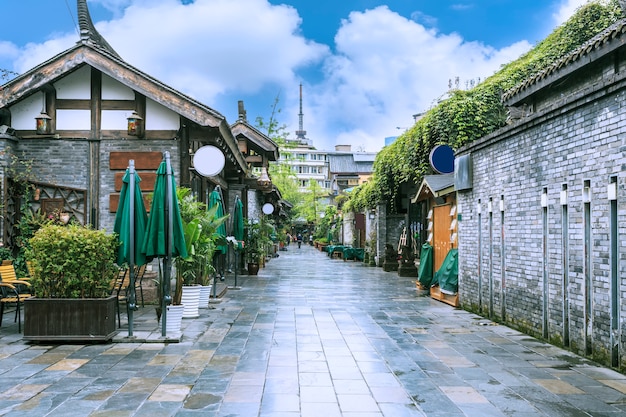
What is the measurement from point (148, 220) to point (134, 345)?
5.54 feet

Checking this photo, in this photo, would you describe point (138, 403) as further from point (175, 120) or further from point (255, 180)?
point (255, 180)

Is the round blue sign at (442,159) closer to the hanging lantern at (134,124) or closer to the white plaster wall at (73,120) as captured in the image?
the hanging lantern at (134,124)

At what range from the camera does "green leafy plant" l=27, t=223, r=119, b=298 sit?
7.14m

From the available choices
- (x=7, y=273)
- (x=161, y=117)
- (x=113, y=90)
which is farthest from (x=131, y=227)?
(x=113, y=90)

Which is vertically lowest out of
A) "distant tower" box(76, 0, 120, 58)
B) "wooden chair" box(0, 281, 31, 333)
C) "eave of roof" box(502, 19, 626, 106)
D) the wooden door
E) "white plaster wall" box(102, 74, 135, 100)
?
"wooden chair" box(0, 281, 31, 333)

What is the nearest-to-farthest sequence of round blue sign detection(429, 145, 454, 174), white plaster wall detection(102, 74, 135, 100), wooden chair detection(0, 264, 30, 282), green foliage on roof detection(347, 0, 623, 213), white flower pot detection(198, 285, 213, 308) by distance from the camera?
wooden chair detection(0, 264, 30, 282), white flower pot detection(198, 285, 213, 308), white plaster wall detection(102, 74, 135, 100), round blue sign detection(429, 145, 454, 174), green foliage on roof detection(347, 0, 623, 213)

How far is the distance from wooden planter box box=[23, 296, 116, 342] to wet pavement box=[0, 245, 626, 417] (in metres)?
0.17

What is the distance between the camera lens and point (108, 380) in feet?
17.7

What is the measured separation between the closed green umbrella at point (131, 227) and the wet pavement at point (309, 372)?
936mm

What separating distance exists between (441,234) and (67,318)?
27.5ft

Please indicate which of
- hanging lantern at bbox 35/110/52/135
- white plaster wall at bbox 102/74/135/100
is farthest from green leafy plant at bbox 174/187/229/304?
hanging lantern at bbox 35/110/52/135

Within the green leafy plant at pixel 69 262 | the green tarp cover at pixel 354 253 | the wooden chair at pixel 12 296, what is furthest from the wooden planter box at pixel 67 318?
the green tarp cover at pixel 354 253

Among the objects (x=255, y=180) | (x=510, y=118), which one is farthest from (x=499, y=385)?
(x=255, y=180)

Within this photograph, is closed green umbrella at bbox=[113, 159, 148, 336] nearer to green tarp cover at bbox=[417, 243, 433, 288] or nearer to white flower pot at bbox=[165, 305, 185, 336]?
white flower pot at bbox=[165, 305, 185, 336]
